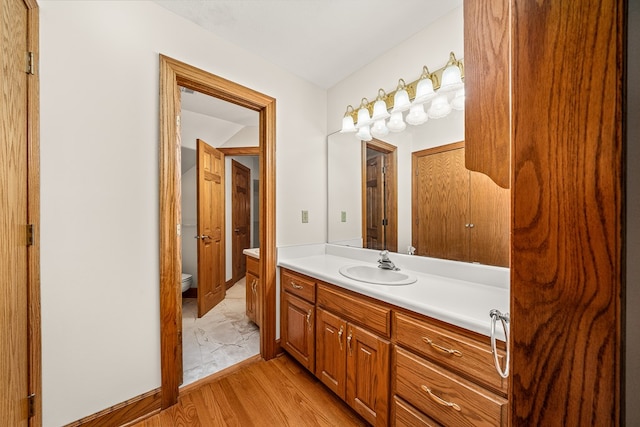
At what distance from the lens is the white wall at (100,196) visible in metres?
1.14

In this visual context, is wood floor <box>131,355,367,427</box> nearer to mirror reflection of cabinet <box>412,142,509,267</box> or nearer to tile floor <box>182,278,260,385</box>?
tile floor <box>182,278,260,385</box>

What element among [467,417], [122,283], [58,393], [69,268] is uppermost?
[69,268]

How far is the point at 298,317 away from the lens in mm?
1745

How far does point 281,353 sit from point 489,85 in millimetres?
2132

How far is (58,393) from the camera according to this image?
1.15m

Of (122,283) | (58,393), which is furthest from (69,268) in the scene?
(58,393)

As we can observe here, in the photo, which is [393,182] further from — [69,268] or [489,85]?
[69,268]

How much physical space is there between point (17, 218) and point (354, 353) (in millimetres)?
1602

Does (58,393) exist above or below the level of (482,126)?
below

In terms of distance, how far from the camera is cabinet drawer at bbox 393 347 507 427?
0.83 m

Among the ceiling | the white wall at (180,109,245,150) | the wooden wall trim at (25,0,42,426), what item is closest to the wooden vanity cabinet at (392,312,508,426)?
the wooden wall trim at (25,0,42,426)

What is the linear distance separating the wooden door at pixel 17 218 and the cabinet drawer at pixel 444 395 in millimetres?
1467

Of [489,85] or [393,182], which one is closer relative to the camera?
[489,85]

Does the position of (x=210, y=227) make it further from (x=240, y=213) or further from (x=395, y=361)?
(x=395, y=361)
